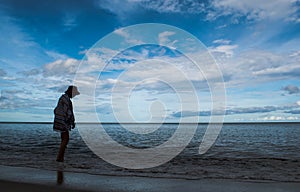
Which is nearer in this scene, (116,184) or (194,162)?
(116,184)

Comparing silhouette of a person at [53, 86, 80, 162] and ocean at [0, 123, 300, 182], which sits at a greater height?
silhouette of a person at [53, 86, 80, 162]

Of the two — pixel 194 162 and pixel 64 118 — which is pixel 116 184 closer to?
pixel 64 118

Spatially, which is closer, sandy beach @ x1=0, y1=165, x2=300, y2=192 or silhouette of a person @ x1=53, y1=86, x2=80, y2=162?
sandy beach @ x1=0, y1=165, x2=300, y2=192

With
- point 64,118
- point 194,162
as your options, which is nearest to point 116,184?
point 64,118

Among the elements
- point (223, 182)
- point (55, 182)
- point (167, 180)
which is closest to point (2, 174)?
point (55, 182)

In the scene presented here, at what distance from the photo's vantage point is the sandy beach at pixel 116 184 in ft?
18.8

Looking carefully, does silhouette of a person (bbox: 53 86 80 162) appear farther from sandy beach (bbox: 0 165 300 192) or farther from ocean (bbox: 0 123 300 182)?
sandy beach (bbox: 0 165 300 192)

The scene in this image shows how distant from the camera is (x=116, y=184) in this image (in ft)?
20.4

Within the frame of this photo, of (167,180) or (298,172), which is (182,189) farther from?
(298,172)

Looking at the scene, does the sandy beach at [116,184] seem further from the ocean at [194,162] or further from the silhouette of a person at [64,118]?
the silhouette of a person at [64,118]

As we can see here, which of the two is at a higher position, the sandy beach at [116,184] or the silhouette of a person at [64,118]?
the silhouette of a person at [64,118]

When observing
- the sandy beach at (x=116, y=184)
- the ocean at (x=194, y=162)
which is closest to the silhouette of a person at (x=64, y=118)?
the ocean at (x=194, y=162)

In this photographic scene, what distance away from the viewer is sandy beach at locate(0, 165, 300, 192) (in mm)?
5730

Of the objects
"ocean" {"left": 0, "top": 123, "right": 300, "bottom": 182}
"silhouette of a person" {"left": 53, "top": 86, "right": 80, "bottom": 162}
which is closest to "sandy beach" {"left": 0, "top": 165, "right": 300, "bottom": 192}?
"ocean" {"left": 0, "top": 123, "right": 300, "bottom": 182}
